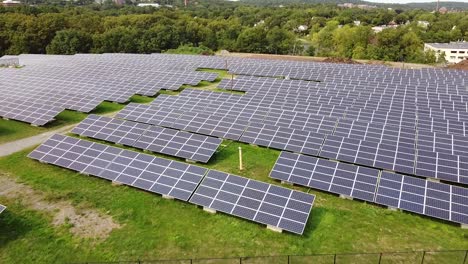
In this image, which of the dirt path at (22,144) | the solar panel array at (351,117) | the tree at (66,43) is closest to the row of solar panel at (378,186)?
the solar panel array at (351,117)

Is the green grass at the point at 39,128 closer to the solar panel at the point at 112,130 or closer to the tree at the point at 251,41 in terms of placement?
the solar panel at the point at 112,130

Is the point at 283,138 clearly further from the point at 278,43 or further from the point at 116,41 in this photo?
the point at 278,43

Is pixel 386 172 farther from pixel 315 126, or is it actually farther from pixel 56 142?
pixel 56 142

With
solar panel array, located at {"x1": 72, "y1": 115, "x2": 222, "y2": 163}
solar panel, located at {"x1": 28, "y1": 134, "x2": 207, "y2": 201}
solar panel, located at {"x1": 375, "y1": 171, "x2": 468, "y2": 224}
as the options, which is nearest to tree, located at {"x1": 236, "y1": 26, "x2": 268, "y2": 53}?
solar panel array, located at {"x1": 72, "y1": 115, "x2": 222, "y2": 163}

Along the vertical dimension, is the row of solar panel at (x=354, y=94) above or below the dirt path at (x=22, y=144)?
below

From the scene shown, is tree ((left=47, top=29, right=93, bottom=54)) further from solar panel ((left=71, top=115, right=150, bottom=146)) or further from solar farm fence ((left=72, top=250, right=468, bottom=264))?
solar farm fence ((left=72, top=250, right=468, bottom=264))

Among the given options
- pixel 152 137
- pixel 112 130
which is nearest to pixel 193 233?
pixel 152 137
